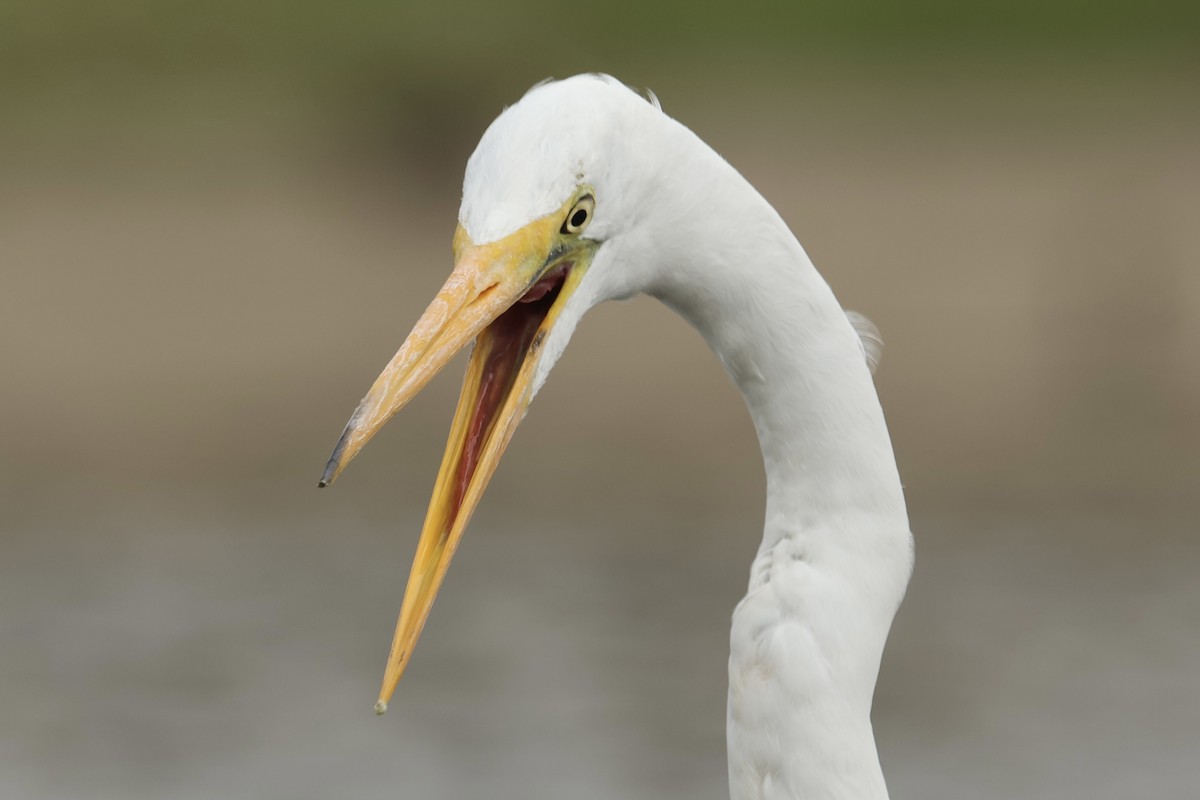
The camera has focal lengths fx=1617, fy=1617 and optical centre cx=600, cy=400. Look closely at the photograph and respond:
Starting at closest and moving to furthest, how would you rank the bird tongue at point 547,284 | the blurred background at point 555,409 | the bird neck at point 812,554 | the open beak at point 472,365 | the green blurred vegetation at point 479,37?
1. the open beak at point 472,365
2. the bird tongue at point 547,284
3. the bird neck at point 812,554
4. the blurred background at point 555,409
5. the green blurred vegetation at point 479,37

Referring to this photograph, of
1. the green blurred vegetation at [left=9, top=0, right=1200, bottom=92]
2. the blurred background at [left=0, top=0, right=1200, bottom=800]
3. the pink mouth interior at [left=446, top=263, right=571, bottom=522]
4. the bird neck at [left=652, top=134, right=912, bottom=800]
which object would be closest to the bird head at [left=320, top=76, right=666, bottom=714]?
the pink mouth interior at [left=446, top=263, right=571, bottom=522]

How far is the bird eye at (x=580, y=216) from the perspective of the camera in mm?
1385

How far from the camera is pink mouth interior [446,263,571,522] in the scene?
145 cm

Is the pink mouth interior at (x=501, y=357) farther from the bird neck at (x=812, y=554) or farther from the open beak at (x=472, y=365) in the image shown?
the bird neck at (x=812, y=554)

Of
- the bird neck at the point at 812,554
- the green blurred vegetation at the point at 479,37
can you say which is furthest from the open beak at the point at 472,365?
the green blurred vegetation at the point at 479,37

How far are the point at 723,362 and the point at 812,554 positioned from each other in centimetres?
21

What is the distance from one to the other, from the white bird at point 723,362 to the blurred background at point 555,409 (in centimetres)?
314

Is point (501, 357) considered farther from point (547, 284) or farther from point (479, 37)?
point (479, 37)

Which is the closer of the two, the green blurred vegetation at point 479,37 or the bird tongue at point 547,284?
the bird tongue at point 547,284

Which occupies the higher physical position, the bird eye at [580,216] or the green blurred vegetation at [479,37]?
the green blurred vegetation at [479,37]

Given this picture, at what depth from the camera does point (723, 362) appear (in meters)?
1.63

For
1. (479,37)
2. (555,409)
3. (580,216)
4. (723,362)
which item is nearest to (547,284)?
(580,216)

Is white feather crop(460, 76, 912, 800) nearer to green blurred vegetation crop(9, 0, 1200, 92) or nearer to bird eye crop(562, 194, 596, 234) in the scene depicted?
bird eye crop(562, 194, 596, 234)

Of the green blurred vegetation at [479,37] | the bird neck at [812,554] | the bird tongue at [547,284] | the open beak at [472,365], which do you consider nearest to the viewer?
the open beak at [472,365]
